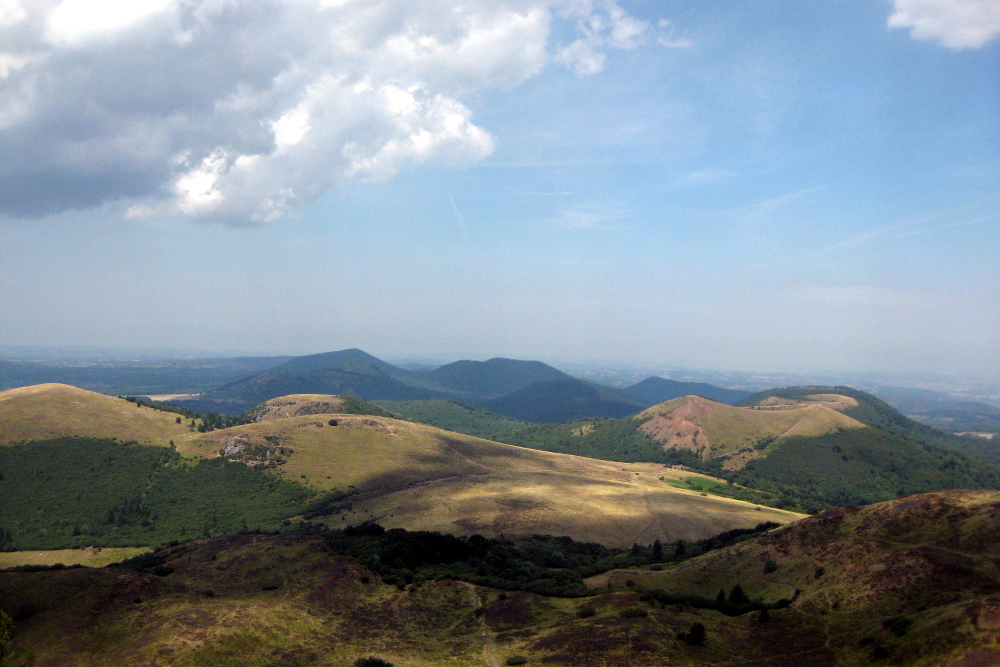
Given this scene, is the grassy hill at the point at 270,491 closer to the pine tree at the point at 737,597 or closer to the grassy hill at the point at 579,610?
the grassy hill at the point at 579,610

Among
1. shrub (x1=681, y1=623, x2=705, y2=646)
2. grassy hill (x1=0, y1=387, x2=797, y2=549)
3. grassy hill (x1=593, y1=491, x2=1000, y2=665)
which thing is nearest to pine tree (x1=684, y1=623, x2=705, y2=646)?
shrub (x1=681, y1=623, x2=705, y2=646)

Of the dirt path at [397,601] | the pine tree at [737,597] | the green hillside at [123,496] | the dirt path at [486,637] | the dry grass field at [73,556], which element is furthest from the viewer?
the green hillside at [123,496]

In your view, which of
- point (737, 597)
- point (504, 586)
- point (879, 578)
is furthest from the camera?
point (504, 586)

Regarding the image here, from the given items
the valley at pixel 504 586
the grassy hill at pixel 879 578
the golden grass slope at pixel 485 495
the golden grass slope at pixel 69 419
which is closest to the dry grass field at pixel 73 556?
the valley at pixel 504 586

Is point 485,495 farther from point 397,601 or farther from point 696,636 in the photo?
point 696,636

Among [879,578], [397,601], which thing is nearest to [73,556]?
[397,601]
